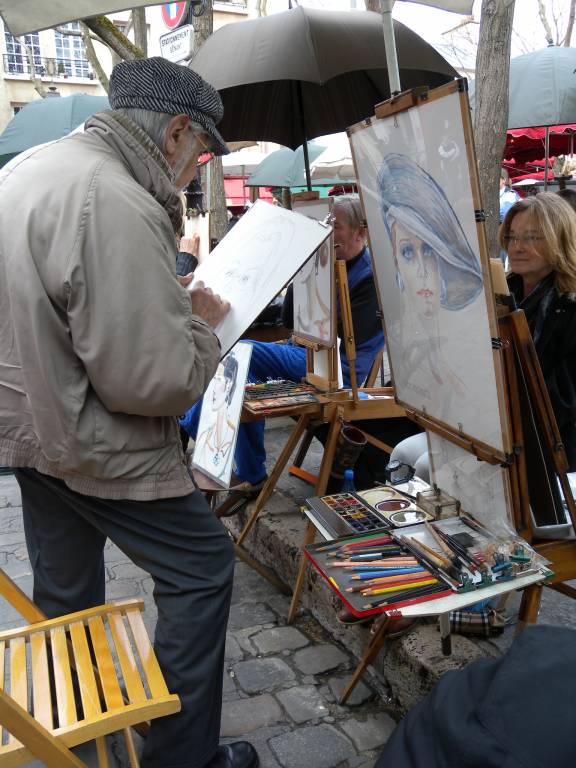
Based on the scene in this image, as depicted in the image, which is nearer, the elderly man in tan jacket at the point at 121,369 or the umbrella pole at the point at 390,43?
the elderly man in tan jacket at the point at 121,369

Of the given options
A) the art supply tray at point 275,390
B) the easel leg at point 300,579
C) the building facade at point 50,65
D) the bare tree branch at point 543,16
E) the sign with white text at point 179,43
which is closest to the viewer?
the easel leg at point 300,579

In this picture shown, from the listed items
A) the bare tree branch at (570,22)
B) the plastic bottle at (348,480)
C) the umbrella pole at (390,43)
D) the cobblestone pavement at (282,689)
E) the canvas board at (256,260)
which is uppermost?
the bare tree branch at (570,22)

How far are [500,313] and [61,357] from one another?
3.21ft

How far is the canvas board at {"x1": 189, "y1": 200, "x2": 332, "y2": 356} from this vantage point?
2207 mm

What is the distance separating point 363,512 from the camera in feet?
→ 6.73

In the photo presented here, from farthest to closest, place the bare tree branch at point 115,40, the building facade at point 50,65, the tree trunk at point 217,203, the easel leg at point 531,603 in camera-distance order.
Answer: the building facade at point 50,65 < the tree trunk at point 217,203 < the bare tree branch at point 115,40 < the easel leg at point 531,603

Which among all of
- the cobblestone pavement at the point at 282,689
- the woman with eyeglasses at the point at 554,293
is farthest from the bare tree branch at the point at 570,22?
the cobblestone pavement at the point at 282,689

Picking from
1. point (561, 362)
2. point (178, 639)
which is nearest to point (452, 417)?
point (561, 362)

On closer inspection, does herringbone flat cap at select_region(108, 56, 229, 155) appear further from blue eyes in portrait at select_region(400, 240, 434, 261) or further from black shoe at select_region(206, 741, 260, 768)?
black shoe at select_region(206, 741, 260, 768)

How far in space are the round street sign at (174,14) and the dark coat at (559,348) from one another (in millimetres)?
3361

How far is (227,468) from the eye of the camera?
2814mm

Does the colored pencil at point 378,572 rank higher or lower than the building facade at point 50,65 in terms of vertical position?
lower

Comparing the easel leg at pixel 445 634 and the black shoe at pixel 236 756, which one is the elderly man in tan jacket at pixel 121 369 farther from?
the easel leg at pixel 445 634

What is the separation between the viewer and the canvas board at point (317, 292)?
9.66ft
